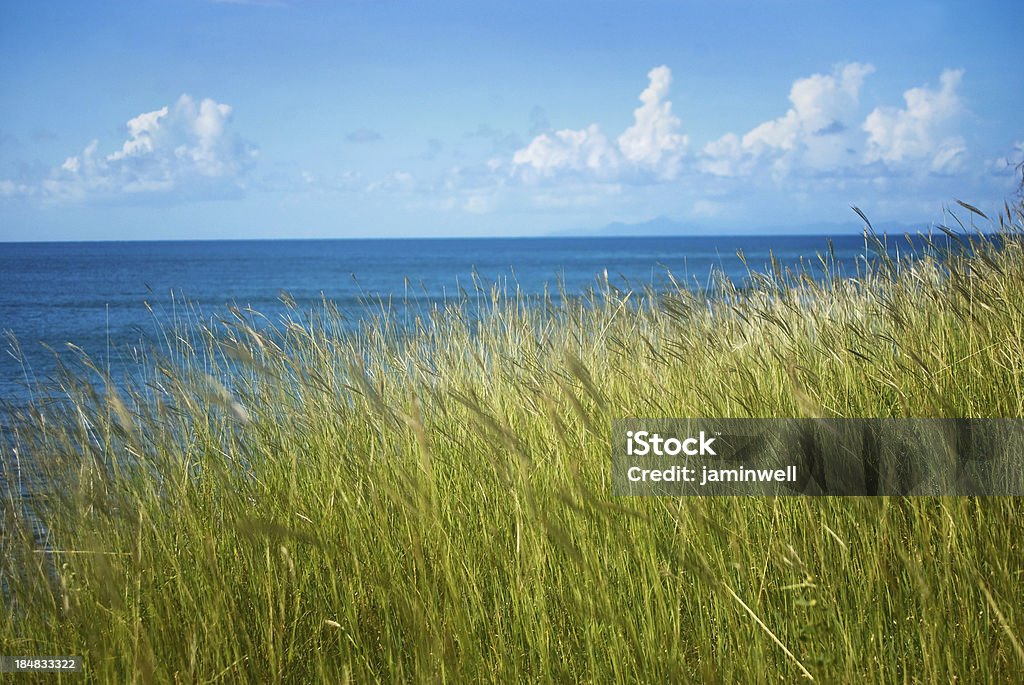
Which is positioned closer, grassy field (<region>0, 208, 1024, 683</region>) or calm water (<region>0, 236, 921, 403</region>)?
grassy field (<region>0, 208, 1024, 683</region>)

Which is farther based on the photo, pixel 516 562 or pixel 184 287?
pixel 184 287

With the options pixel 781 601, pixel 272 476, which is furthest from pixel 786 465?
pixel 272 476

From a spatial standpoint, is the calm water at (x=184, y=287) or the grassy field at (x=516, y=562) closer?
the grassy field at (x=516, y=562)

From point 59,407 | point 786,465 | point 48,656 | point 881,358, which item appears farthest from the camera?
point 59,407

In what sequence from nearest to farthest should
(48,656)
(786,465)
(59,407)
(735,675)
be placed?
1. (735,675)
2. (48,656)
3. (786,465)
4. (59,407)

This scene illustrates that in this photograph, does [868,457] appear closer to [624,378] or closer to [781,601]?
[781,601]

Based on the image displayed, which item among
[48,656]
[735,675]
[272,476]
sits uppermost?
[272,476]

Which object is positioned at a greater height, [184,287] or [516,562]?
[516,562]

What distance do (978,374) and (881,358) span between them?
32cm

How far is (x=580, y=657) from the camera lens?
195 cm

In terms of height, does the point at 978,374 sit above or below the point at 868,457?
above

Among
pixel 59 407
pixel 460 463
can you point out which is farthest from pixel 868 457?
pixel 59 407

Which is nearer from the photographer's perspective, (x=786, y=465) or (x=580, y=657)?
(x=580, y=657)

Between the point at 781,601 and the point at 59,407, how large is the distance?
2909mm
